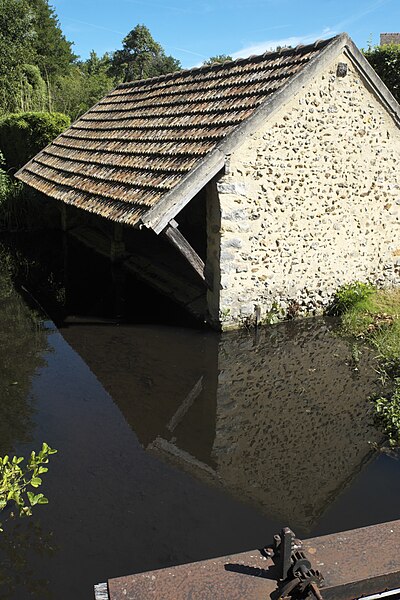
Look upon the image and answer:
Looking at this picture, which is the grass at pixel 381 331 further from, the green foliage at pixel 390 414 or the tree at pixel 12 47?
the tree at pixel 12 47

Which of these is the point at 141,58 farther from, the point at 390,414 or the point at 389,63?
the point at 390,414

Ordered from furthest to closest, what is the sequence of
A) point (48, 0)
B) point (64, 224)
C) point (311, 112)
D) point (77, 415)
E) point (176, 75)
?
point (48, 0) → point (64, 224) → point (176, 75) → point (311, 112) → point (77, 415)

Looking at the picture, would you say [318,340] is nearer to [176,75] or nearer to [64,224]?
[176,75]

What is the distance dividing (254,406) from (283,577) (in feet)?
11.8

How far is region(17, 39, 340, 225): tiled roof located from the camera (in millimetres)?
7207

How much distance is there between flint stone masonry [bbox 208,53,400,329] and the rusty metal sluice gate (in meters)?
5.22

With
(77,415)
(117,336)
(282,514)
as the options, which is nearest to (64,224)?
(117,336)

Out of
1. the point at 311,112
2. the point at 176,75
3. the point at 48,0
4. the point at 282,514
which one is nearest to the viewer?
the point at 282,514

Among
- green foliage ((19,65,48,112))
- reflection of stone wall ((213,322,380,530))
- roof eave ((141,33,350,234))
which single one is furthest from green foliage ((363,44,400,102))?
green foliage ((19,65,48,112))

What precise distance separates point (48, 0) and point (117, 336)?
41881 millimetres

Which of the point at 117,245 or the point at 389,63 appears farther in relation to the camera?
the point at 389,63

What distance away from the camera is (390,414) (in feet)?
17.7

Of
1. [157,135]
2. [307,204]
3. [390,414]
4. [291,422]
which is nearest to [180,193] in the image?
[307,204]

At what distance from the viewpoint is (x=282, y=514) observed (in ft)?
13.6
